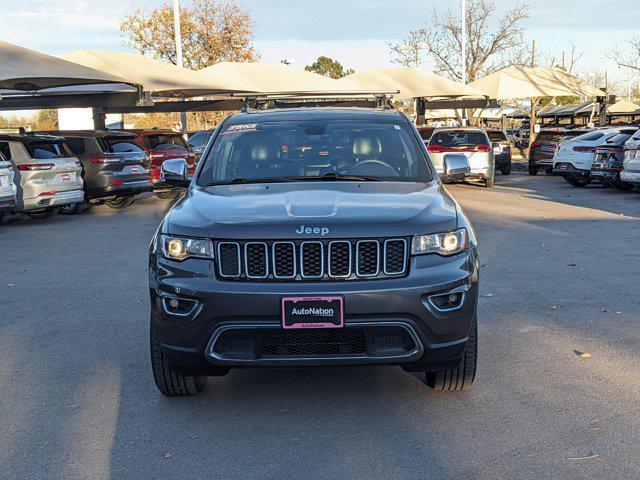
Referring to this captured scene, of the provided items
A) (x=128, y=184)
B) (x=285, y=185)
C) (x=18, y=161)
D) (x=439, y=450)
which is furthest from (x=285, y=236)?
(x=128, y=184)

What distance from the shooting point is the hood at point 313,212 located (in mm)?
4320

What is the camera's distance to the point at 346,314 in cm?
421

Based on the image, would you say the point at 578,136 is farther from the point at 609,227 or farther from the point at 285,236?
the point at 285,236

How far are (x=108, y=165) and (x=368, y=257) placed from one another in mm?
13532

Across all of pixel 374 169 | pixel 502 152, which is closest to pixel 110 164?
pixel 374 169

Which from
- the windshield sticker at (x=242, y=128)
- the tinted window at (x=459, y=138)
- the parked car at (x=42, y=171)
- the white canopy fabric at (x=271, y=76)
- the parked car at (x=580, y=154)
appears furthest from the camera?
the white canopy fabric at (x=271, y=76)

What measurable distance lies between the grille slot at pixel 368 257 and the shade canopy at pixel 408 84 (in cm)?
2527

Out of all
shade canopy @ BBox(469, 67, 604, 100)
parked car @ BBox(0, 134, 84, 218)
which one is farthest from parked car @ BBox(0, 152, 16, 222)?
shade canopy @ BBox(469, 67, 604, 100)

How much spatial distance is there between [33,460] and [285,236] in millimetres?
1718

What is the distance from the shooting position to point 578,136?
73.8 feet

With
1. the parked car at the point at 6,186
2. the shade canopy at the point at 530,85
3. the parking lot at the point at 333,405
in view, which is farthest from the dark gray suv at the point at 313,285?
the shade canopy at the point at 530,85

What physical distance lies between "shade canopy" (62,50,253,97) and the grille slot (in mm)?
17983

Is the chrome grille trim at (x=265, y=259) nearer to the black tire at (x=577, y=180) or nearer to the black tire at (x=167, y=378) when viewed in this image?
the black tire at (x=167, y=378)

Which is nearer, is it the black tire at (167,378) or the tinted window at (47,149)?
the black tire at (167,378)
